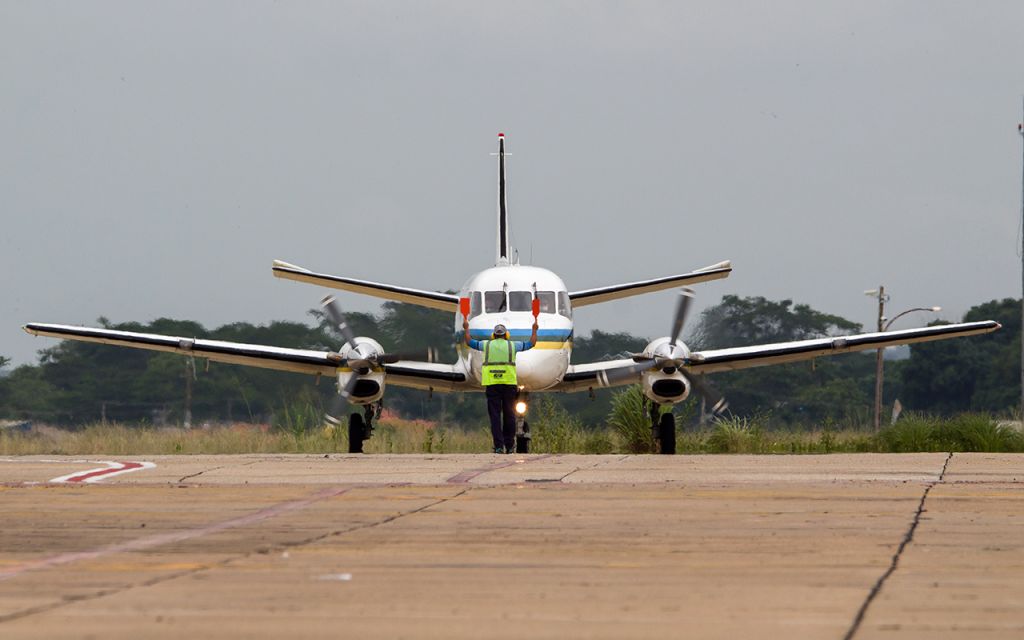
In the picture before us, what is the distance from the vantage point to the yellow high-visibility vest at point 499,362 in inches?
838

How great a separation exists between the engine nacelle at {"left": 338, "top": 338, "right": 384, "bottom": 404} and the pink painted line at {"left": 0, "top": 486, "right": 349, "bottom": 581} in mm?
12728

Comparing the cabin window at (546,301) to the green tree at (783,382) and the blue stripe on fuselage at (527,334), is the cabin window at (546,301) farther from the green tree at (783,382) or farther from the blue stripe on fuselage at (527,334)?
the green tree at (783,382)

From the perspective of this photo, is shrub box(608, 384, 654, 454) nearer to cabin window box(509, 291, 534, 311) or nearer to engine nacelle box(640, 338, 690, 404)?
engine nacelle box(640, 338, 690, 404)

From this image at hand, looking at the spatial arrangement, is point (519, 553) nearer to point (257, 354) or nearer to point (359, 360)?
point (359, 360)

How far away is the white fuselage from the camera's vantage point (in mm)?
24125

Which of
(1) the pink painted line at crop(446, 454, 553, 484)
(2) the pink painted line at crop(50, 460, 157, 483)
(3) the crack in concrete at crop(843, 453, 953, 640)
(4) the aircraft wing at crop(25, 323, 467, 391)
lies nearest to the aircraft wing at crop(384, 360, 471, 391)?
(4) the aircraft wing at crop(25, 323, 467, 391)

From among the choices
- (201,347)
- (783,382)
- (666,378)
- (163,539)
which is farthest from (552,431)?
(783,382)

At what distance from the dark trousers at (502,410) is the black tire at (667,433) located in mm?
4797

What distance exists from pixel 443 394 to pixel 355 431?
16925 mm

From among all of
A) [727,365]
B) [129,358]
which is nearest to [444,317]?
[129,358]

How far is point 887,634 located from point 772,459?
10264 mm

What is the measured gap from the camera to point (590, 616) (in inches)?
262

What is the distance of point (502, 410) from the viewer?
21.7m

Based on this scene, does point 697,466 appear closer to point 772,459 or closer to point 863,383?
point 772,459
